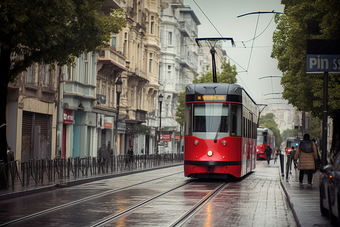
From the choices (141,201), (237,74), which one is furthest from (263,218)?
(237,74)

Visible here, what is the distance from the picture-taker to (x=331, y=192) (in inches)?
354

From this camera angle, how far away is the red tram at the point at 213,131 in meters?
19.9

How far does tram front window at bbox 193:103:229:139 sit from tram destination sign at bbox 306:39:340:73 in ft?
27.0

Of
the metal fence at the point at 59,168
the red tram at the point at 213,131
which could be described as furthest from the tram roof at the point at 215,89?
the metal fence at the point at 59,168

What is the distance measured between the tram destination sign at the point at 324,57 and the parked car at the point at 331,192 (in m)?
2.75

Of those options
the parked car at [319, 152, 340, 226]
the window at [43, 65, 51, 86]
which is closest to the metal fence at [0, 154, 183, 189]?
the window at [43, 65, 51, 86]

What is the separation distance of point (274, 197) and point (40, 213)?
680 centimetres

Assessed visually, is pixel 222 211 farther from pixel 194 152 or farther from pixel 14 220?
pixel 194 152

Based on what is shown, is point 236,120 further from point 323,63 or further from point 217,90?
point 323,63

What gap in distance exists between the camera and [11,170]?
16.6 metres

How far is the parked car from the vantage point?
8.54 m

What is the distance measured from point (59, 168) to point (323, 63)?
1261 centimetres

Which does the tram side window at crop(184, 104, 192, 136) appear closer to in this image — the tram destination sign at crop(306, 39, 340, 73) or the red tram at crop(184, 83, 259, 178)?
the red tram at crop(184, 83, 259, 178)

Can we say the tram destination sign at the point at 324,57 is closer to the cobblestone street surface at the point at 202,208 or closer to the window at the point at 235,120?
the cobblestone street surface at the point at 202,208
